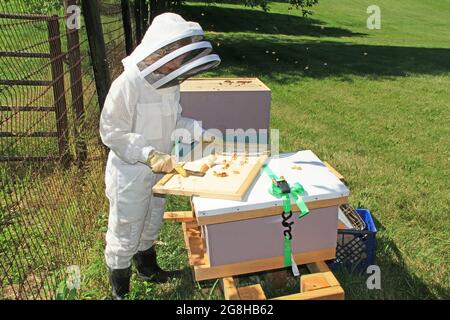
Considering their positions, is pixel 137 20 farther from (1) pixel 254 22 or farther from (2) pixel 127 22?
(1) pixel 254 22

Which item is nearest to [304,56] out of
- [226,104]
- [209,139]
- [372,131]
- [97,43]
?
[372,131]

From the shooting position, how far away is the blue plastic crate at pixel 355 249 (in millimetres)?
4148

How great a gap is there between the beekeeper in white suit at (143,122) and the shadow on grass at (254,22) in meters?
20.9

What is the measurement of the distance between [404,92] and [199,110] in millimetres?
8046

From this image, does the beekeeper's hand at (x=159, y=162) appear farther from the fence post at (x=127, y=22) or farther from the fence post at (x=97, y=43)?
the fence post at (x=127, y=22)

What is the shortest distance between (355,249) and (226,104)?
2.42m

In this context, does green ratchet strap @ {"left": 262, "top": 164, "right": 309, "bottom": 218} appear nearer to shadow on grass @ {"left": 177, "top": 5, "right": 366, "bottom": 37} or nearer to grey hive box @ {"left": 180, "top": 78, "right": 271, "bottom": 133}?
grey hive box @ {"left": 180, "top": 78, "right": 271, "bottom": 133}

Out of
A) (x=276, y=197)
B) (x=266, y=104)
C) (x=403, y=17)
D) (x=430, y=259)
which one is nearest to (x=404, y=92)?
(x=266, y=104)

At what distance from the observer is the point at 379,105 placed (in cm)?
1052

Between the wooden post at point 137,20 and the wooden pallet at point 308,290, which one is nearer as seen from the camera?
the wooden pallet at point 308,290

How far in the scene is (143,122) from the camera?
140 inches

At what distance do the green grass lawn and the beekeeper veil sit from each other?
6.36 feet

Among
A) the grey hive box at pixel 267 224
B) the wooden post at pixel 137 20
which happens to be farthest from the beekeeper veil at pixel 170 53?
the wooden post at pixel 137 20

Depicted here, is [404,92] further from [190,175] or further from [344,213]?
[190,175]
